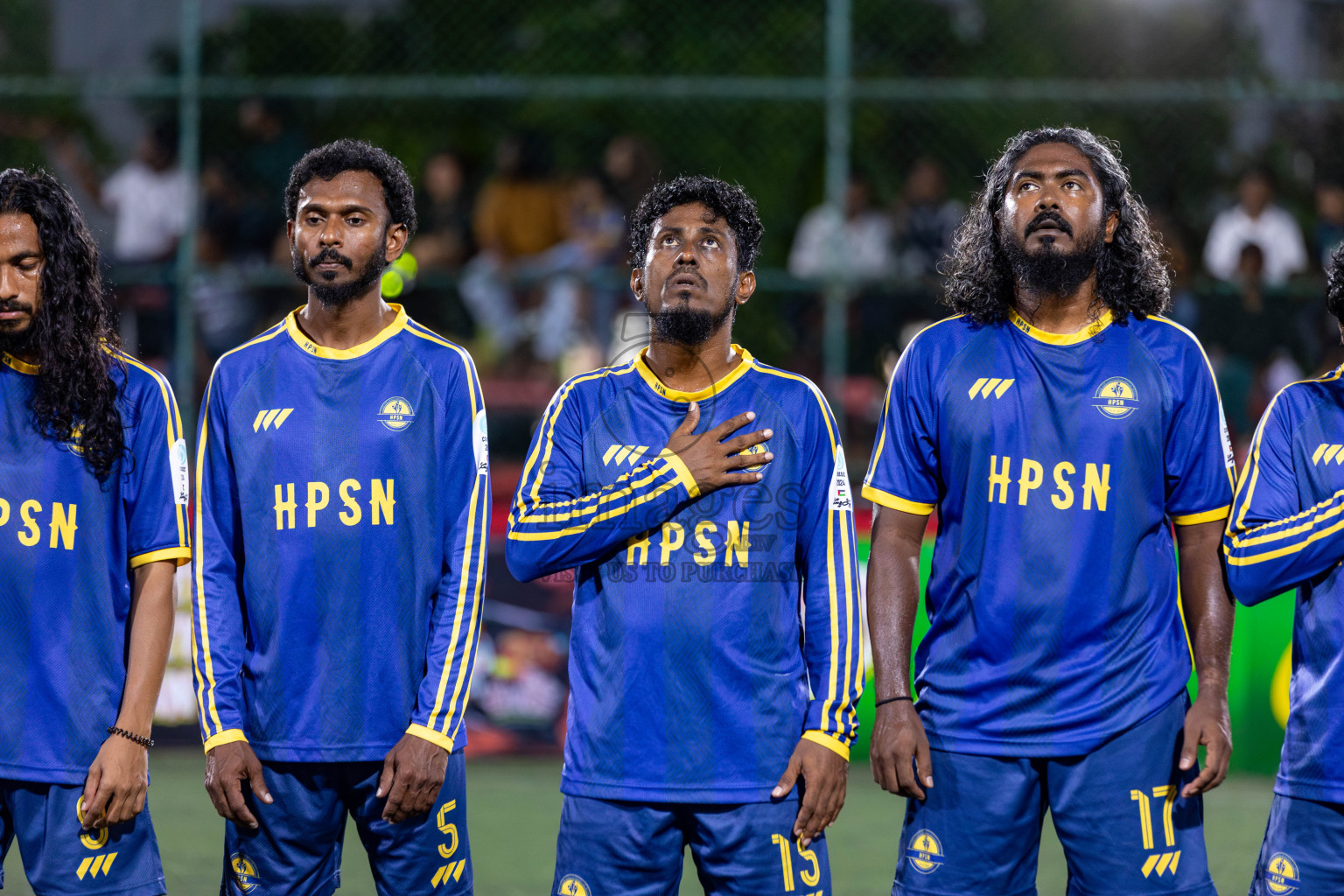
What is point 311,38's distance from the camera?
47.3 feet

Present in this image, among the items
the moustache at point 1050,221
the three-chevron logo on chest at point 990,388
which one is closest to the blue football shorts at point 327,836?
the three-chevron logo on chest at point 990,388

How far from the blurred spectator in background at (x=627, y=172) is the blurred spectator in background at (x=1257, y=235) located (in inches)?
151

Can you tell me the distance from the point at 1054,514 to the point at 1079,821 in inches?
28.8

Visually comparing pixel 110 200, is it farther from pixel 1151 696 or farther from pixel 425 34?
pixel 1151 696

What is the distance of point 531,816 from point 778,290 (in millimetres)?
3475

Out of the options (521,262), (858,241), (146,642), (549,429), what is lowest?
(146,642)

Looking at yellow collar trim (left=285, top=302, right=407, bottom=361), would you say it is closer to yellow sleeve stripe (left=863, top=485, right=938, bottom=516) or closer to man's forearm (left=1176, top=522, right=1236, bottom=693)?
yellow sleeve stripe (left=863, top=485, right=938, bottom=516)

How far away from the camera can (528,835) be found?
673 cm

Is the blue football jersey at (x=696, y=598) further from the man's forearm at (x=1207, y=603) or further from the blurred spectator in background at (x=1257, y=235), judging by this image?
the blurred spectator in background at (x=1257, y=235)

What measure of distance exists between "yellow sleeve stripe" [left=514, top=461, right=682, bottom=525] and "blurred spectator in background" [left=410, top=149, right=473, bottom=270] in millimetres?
6830

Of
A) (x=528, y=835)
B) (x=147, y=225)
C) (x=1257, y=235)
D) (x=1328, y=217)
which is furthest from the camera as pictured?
(x=1257, y=235)

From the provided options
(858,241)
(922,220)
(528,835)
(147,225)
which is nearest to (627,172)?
(858,241)

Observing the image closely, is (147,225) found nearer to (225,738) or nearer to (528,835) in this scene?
(528,835)

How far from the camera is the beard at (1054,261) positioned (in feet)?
12.3
